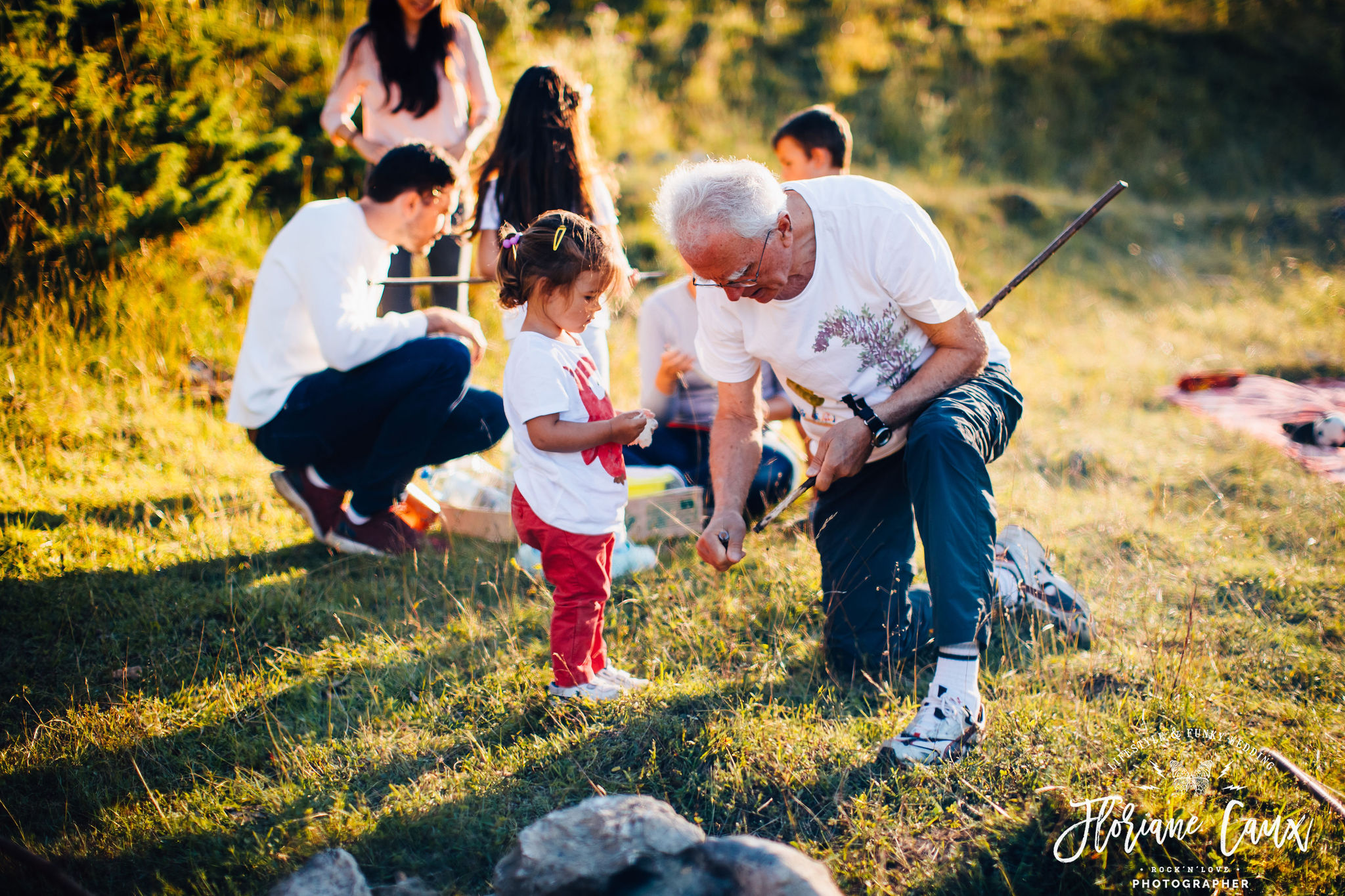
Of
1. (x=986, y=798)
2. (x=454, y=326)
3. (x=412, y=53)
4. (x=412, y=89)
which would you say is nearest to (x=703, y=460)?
(x=454, y=326)

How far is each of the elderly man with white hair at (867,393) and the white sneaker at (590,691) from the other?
0.48 metres

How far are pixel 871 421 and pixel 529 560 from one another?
143 cm

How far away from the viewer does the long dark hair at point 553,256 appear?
2303 mm

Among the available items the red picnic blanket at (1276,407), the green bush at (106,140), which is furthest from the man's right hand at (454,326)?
the red picnic blanket at (1276,407)

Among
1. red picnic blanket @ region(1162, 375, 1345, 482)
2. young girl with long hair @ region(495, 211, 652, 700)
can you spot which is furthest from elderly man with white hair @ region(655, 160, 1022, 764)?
red picnic blanket @ region(1162, 375, 1345, 482)

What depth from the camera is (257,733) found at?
94.1 inches

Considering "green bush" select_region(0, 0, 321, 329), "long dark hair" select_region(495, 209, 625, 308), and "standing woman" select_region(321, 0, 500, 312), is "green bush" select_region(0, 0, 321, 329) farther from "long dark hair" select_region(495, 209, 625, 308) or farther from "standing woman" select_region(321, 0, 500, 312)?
"long dark hair" select_region(495, 209, 625, 308)

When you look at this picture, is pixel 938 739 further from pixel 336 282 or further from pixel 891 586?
pixel 336 282

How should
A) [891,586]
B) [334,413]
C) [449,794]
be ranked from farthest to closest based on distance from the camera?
[334,413]
[891,586]
[449,794]

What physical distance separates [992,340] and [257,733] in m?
2.57

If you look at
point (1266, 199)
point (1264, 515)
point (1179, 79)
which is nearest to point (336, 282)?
point (1264, 515)

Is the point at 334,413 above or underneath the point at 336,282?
underneath

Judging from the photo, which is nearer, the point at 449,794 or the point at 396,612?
the point at 449,794

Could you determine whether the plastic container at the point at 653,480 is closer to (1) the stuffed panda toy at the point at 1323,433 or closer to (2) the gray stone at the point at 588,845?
(2) the gray stone at the point at 588,845
